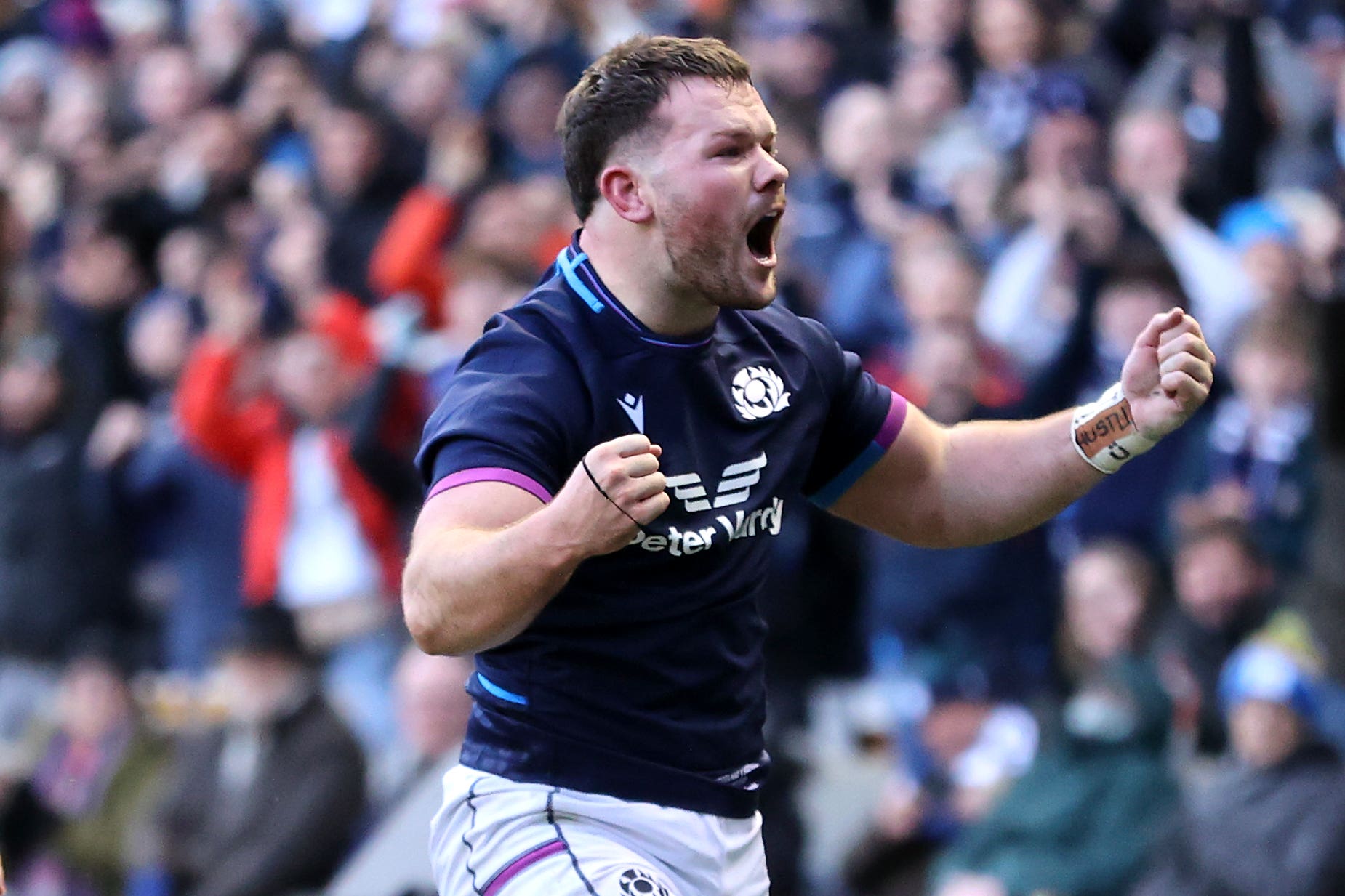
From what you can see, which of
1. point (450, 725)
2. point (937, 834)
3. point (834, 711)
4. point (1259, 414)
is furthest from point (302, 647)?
point (1259, 414)

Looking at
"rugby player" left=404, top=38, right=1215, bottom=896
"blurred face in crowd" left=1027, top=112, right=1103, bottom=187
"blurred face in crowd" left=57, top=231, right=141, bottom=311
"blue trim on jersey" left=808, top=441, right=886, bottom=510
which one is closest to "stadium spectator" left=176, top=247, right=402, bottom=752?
"blurred face in crowd" left=57, top=231, right=141, bottom=311

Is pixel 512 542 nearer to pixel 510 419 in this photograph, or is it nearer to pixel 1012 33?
pixel 510 419

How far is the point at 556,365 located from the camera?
12.1 feet

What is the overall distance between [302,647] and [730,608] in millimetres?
5167

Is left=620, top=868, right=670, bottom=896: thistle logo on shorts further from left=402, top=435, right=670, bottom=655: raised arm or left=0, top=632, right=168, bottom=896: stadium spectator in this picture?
left=0, top=632, right=168, bottom=896: stadium spectator

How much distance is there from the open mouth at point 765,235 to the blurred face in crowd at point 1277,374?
3.33m

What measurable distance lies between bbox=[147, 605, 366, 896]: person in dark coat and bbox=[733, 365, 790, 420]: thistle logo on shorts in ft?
14.6

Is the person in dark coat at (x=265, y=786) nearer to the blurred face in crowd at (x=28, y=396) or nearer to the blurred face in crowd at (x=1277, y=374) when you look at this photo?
the blurred face in crowd at (x=28, y=396)

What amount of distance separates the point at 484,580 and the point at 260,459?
6.25 meters

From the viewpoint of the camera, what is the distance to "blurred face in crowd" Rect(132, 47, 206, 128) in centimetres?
1170

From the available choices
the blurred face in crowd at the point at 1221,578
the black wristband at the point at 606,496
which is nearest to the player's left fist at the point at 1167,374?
the black wristband at the point at 606,496

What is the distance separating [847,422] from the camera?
423 centimetres

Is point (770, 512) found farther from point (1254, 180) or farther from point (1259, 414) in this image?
point (1254, 180)

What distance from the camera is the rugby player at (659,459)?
12.1 feet
